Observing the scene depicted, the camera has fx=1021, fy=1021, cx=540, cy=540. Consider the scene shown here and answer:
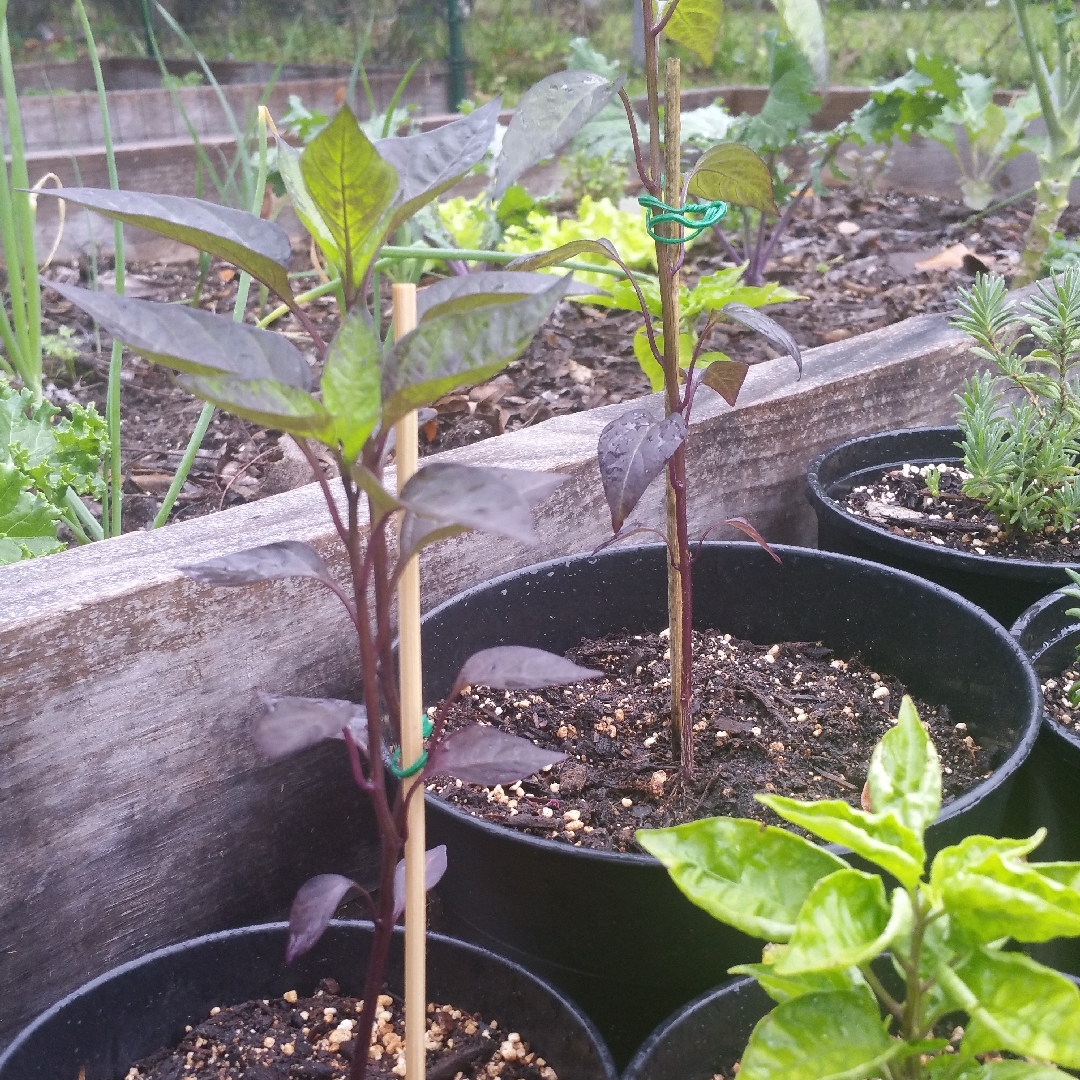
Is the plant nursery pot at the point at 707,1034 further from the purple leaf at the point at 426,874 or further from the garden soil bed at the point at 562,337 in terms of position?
the garden soil bed at the point at 562,337

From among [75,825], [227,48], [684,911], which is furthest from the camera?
[227,48]

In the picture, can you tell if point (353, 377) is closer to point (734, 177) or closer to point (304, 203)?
point (304, 203)

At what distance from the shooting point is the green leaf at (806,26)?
170cm

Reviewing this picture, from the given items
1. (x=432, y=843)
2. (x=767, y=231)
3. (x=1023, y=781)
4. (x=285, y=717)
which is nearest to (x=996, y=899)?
(x=285, y=717)

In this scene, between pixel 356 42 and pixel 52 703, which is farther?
pixel 356 42

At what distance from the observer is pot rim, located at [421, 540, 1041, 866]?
929 mm

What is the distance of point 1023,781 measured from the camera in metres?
1.24

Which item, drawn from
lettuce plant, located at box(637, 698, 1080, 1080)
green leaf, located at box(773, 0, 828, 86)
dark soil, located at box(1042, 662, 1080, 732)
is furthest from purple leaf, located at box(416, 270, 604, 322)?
green leaf, located at box(773, 0, 828, 86)

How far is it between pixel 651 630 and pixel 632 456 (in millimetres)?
605

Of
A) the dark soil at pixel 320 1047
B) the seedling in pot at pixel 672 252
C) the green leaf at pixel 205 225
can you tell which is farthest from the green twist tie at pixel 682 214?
the dark soil at pixel 320 1047

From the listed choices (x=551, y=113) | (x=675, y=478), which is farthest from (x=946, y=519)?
(x=551, y=113)

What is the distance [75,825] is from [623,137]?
2.17m

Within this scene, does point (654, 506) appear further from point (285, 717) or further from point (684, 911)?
point (285, 717)

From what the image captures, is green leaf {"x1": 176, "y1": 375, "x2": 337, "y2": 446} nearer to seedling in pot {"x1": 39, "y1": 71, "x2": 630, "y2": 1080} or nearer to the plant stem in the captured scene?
seedling in pot {"x1": 39, "y1": 71, "x2": 630, "y2": 1080}
